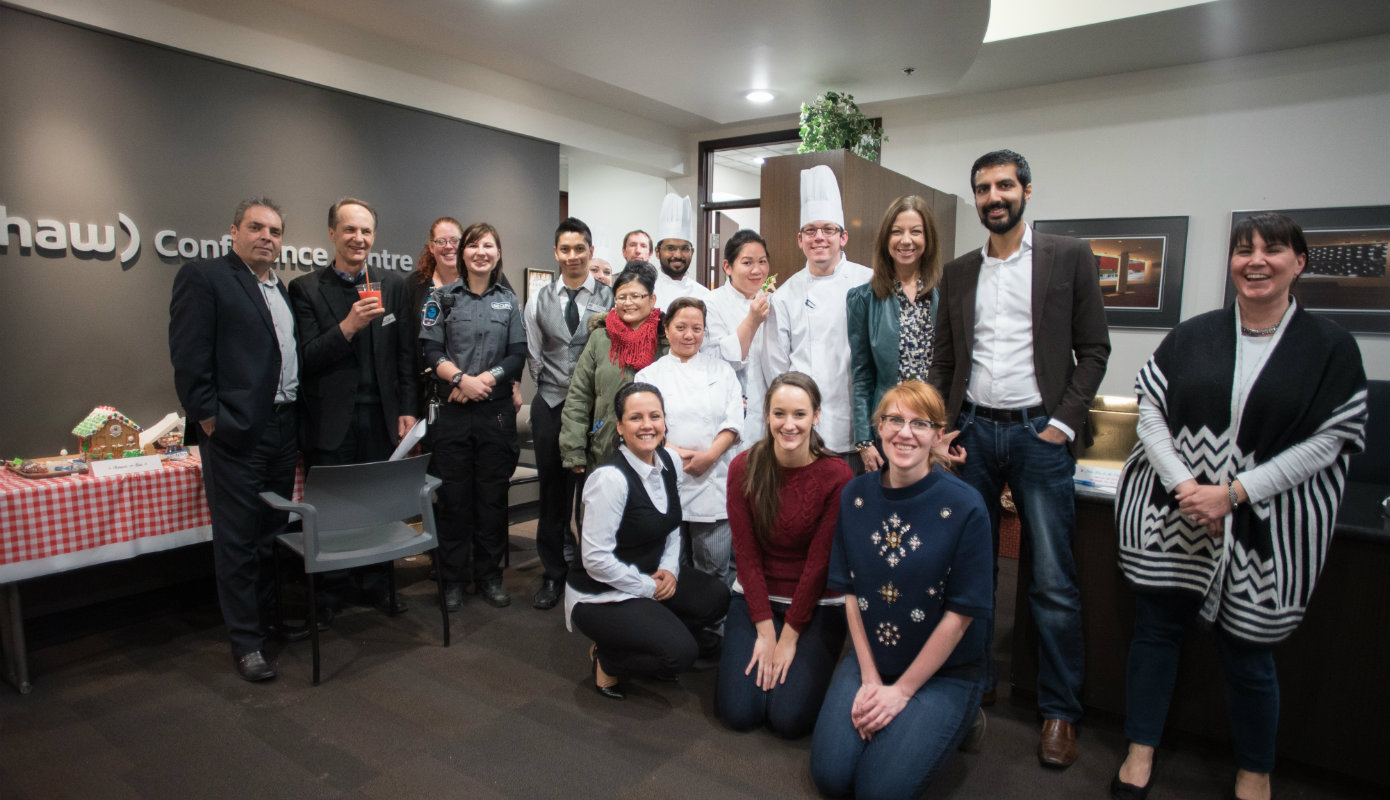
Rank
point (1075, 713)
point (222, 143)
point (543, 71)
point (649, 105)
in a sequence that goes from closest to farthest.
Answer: point (1075, 713) < point (222, 143) < point (543, 71) < point (649, 105)

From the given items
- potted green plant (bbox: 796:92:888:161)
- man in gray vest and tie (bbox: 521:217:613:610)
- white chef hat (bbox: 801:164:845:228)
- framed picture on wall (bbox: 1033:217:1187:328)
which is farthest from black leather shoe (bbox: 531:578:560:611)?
framed picture on wall (bbox: 1033:217:1187:328)

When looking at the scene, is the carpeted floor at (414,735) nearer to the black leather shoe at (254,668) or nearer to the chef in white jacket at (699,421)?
the black leather shoe at (254,668)

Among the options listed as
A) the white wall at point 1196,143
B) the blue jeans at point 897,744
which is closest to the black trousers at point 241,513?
the blue jeans at point 897,744

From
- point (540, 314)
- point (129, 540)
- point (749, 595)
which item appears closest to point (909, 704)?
point (749, 595)

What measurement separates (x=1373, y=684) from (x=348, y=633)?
3530 millimetres

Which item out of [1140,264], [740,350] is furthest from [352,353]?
[1140,264]

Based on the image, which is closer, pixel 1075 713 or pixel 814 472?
pixel 1075 713

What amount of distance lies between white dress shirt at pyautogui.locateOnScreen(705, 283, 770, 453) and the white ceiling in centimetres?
166

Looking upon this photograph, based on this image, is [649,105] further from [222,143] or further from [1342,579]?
[1342,579]

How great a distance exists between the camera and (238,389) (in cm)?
264

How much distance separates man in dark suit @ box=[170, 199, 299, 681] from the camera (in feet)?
8.41

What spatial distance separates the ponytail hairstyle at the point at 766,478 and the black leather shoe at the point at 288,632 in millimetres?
1978

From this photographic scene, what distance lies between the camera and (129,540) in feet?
8.95

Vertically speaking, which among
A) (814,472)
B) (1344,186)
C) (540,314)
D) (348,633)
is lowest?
(348,633)
